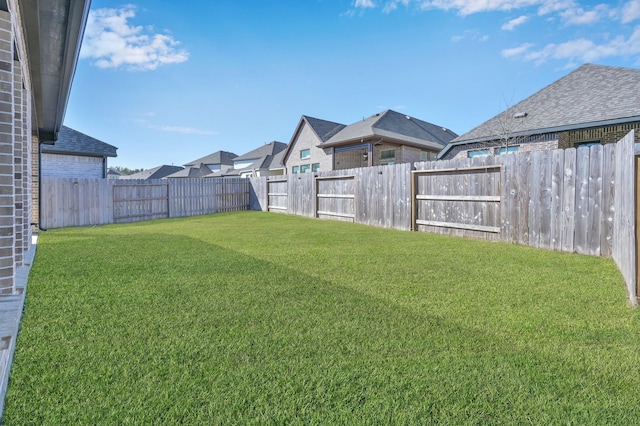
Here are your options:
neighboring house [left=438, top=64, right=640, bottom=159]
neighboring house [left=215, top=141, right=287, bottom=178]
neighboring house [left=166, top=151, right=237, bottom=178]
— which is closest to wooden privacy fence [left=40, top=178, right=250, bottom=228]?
neighboring house [left=438, top=64, right=640, bottom=159]

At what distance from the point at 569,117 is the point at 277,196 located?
11.6 meters

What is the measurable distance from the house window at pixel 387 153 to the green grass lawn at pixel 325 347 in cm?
1639

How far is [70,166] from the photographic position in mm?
16391

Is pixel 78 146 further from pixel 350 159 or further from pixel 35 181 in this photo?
pixel 350 159

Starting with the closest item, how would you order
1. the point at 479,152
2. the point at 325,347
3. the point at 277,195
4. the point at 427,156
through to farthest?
1. the point at 325,347
2. the point at 479,152
3. the point at 277,195
4. the point at 427,156

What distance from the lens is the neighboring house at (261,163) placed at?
1270 inches

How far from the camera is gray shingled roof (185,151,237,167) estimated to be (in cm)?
4500

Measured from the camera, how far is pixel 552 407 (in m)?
1.67

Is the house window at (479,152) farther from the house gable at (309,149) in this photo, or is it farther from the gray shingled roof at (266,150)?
the gray shingled roof at (266,150)

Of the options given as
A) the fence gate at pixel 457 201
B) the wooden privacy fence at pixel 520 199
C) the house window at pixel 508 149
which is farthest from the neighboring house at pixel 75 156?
the house window at pixel 508 149

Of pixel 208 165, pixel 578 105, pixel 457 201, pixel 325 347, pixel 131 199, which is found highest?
pixel 208 165

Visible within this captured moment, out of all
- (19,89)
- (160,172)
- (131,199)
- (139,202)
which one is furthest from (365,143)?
(160,172)

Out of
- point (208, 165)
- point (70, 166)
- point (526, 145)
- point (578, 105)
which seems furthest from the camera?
point (208, 165)

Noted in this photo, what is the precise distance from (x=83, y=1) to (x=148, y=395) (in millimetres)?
4045
